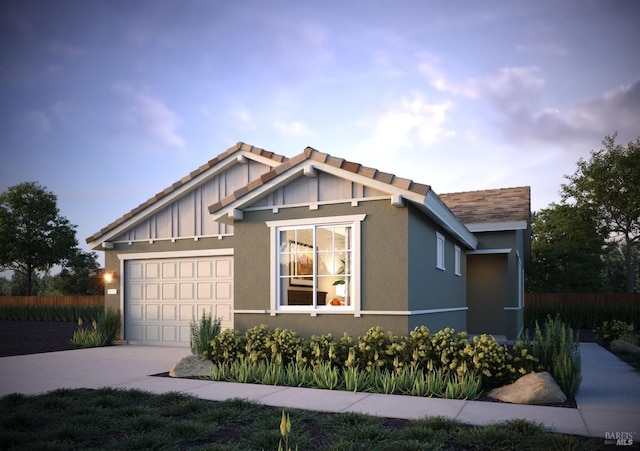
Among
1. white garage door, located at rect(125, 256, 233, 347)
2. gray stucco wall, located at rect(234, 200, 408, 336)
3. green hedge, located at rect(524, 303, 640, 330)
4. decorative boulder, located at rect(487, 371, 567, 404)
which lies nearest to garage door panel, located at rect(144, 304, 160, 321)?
white garage door, located at rect(125, 256, 233, 347)

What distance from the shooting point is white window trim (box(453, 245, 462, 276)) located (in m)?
13.6

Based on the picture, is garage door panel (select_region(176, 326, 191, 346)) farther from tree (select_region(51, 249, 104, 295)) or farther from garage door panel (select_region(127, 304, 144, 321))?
tree (select_region(51, 249, 104, 295))

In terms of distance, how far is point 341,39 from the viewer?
9547mm

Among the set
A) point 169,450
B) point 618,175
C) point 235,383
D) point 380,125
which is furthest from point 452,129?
point 618,175

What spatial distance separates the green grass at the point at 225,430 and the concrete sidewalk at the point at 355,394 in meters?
0.49

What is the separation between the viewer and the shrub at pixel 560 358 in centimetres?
729

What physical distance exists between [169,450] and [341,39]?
7.37 m

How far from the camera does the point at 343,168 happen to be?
30.3 feet

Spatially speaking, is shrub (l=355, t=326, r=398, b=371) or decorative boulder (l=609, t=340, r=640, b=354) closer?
shrub (l=355, t=326, r=398, b=371)

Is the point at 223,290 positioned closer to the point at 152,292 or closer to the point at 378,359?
the point at 152,292

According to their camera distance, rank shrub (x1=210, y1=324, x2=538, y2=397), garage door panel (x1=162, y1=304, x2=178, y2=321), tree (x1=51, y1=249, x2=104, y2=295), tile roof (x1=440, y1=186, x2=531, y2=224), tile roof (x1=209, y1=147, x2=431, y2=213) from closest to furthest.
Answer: shrub (x1=210, y1=324, x2=538, y2=397) < tile roof (x1=209, y1=147, x2=431, y2=213) < garage door panel (x1=162, y1=304, x2=178, y2=321) < tile roof (x1=440, y1=186, x2=531, y2=224) < tree (x1=51, y1=249, x2=104, y2=295)

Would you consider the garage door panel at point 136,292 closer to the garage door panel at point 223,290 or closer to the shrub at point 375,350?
the garage door panel at point 223,290

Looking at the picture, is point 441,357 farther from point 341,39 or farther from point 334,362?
point 341,39

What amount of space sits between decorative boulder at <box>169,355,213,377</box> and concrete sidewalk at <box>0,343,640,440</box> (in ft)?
1.16
